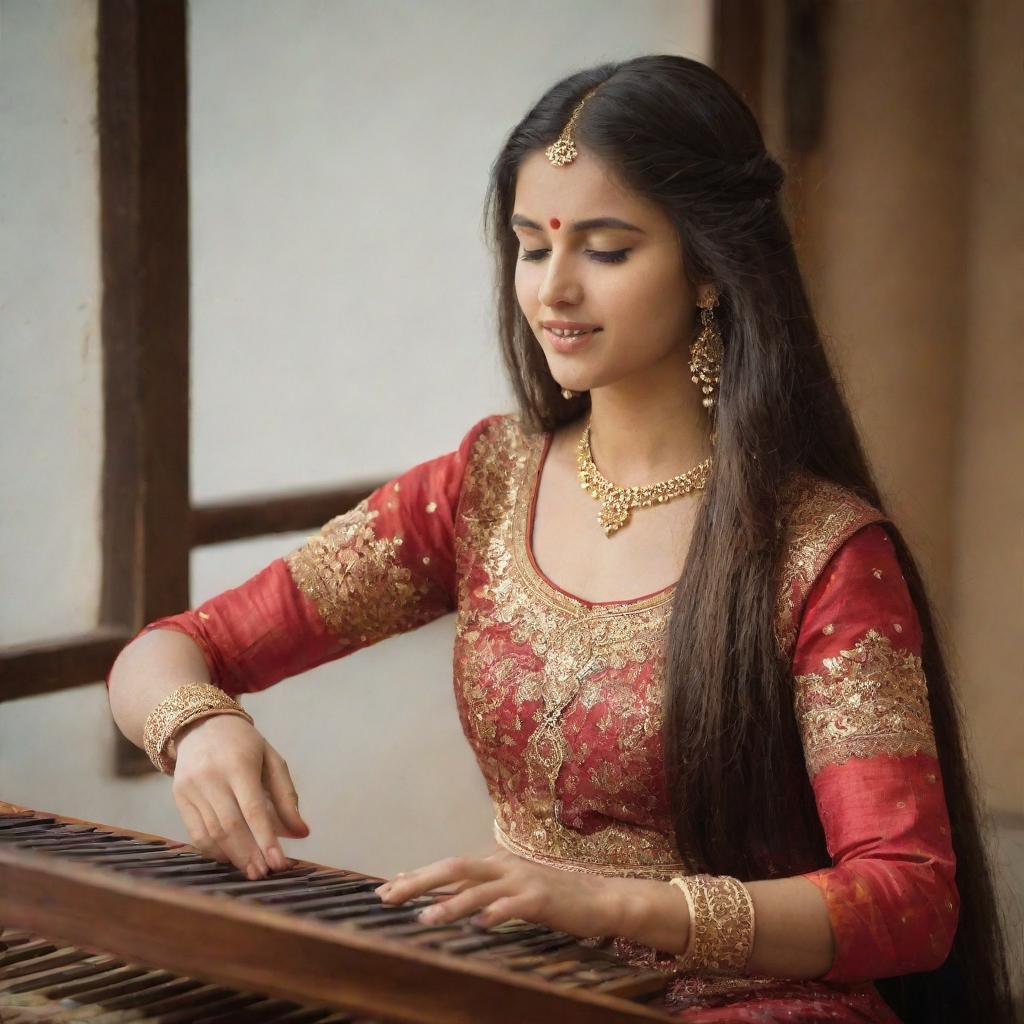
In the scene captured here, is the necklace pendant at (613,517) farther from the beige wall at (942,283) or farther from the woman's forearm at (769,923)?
the beige wall at (942,283)

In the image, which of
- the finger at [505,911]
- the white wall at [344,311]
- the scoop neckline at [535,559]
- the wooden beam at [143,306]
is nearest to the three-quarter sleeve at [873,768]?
the scoop neckline at [535,559]

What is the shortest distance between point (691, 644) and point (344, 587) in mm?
531

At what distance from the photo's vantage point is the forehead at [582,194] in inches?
65.6

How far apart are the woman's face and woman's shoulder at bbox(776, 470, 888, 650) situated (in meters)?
0.24

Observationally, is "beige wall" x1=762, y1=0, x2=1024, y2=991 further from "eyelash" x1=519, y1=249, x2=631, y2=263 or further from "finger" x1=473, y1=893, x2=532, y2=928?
"finger" x1=473, y1=893, x2=532, y2=928

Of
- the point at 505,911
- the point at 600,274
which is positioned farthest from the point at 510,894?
the point at 600,274

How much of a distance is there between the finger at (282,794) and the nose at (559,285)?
1.96ft

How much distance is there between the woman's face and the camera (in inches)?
65.7

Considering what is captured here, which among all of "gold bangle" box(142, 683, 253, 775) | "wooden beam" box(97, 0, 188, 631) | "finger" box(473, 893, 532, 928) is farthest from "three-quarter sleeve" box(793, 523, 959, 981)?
"wooden beam" box(97, 0, 188, 631)

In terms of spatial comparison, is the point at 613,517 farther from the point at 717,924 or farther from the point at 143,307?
the point at 143,307

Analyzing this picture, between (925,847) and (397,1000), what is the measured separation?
0.69 metres

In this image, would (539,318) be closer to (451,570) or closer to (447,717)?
(451,570)

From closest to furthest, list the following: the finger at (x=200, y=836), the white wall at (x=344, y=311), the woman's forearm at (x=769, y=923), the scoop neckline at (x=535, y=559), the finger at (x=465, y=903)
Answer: the finger at (x=465, y=903)
the woman's forearm at (x=769, y=923)
the finger at (x=200, y=836)
the scoop neckline at (x=535, y=559)
the white wall at (x=344, y=311)

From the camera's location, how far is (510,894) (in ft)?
4.26
